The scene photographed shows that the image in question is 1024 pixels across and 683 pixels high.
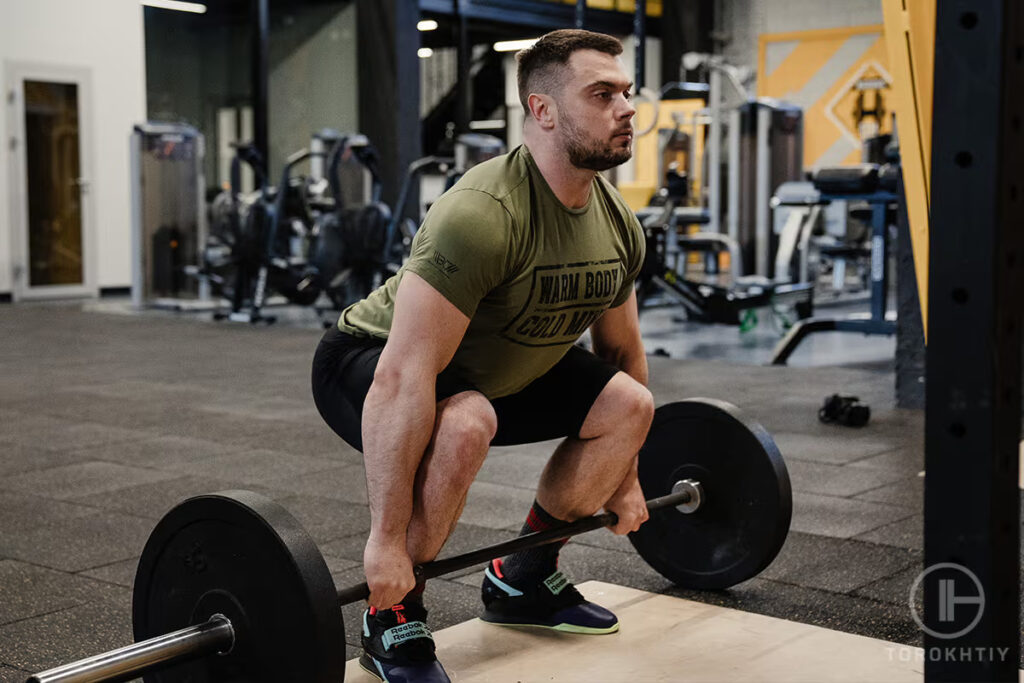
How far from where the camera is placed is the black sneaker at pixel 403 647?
1.81 m

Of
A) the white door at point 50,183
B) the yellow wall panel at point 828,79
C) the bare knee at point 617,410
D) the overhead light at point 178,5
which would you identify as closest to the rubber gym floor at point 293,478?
the bare knee at point 617,410

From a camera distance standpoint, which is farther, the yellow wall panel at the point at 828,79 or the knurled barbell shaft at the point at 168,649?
the yellow wall panel at the point at 828,79

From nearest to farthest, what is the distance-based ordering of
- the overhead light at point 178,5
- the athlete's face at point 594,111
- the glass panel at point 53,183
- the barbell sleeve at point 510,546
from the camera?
the barbell sleeve at point 510,546, the athlete's face at point 594,111, the glass panel at point 53,183, the overhead light at point 178,5

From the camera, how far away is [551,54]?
1.81 meters

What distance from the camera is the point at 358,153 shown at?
A: 8.38 meters

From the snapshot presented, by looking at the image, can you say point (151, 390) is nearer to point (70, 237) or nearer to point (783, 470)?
point (783, 470)

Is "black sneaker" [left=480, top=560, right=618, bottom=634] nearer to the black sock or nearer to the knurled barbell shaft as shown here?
the black sock

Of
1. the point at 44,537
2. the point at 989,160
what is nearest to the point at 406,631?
the point at 989,160

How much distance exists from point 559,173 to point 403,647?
757mm

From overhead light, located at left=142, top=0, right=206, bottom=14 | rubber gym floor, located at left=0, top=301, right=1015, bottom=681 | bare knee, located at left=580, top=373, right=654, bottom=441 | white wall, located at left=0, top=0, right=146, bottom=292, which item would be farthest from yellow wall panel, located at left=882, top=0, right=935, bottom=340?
overhead light, located at left=142, top=0, right=206, bottom=14

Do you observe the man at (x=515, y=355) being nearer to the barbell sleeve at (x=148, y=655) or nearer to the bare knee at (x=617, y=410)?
the bare knee at (x=617, y=410)

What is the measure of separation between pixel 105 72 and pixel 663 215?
18.5ft

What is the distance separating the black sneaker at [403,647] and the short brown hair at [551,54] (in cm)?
81
